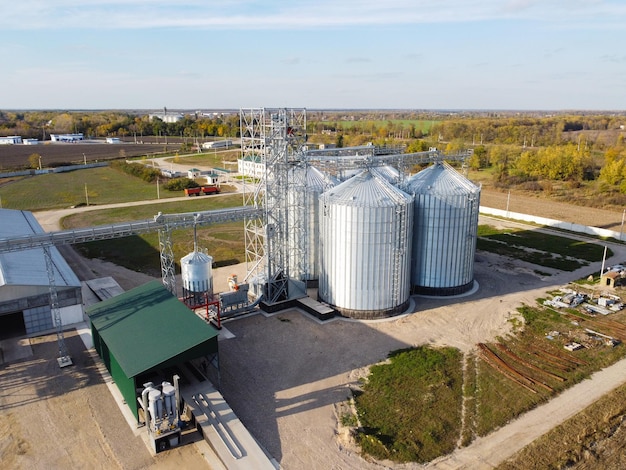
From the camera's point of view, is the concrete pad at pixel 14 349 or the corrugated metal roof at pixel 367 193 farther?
the corrugated metal roof at pixel 367 193

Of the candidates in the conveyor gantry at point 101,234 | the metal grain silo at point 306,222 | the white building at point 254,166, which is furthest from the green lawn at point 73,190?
the conveyor gantry at point 101,234

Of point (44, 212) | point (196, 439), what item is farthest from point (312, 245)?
point (44, 212)

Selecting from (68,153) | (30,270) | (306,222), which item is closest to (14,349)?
(30,270)

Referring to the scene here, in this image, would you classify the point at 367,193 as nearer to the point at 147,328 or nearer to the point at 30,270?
the point at 147,328

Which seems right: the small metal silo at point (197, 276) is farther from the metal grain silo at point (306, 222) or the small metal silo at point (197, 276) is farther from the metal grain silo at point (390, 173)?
the metal grain silo at point (390, 173)

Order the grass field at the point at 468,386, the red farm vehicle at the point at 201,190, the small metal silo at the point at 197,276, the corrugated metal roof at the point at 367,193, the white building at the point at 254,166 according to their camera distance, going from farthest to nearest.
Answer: the red farm vehicle at the point at 201,190, the white building at the point at 254,166, the corrugated metal roof at the point at 367,193, the small metal silo at the point at 197,276, the grass field at the point at 468,386

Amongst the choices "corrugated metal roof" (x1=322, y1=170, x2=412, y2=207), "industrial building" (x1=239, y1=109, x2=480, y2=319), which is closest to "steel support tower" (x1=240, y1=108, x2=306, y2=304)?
"industrial building" (x1=239, y1=109, x2=480, y2=319)

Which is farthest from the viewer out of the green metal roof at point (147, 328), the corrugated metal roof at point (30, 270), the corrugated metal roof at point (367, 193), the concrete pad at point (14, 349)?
the corrugated metal roof at point (367, 193)
